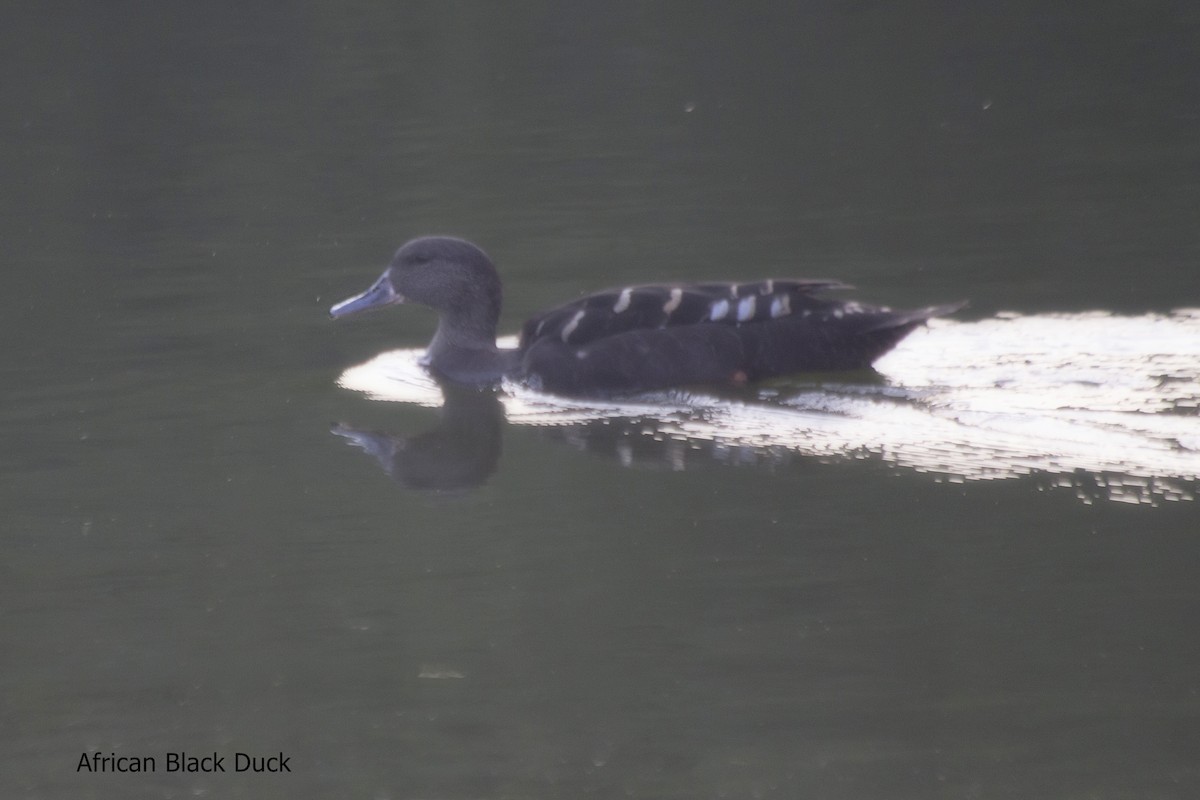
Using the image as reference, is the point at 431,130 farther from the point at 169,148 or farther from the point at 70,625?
the point at 70,625

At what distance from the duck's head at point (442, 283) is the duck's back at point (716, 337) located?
42.2 inches

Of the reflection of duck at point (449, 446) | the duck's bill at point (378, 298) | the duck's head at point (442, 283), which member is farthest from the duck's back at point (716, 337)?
the duck's bill at point (378, 298)

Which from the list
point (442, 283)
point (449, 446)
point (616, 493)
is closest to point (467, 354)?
point (442, 283)

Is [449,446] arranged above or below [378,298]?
below

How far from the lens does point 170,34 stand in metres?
26.4

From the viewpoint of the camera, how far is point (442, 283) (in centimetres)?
1016

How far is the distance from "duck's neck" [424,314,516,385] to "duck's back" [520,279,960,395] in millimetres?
565

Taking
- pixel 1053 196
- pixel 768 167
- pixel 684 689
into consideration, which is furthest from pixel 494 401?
pixel 768 167

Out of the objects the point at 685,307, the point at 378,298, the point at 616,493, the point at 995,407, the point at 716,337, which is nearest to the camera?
the point at 616,493

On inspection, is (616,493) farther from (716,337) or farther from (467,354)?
(467,354)

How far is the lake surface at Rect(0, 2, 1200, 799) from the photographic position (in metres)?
5.16

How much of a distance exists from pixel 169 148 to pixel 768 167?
257 inches

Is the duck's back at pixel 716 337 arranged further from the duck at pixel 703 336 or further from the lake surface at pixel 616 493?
the lake surface at pixel 616 493

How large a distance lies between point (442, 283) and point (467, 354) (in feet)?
1.86
